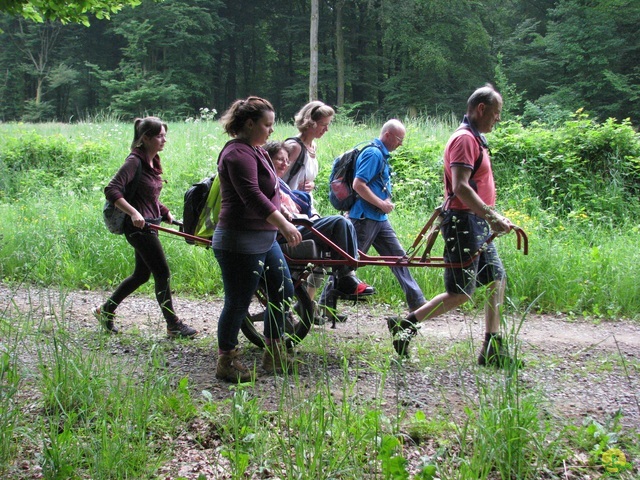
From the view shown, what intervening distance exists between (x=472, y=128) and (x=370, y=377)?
6.51 feet

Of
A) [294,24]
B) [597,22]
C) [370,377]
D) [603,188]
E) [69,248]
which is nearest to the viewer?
[370,377]

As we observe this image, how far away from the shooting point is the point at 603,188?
10.8 m

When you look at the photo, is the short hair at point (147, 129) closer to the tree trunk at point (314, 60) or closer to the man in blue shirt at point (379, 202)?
the man in blue shirt at point (379, 202)

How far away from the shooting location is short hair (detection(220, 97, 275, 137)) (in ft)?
13.7

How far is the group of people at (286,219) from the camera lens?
419cm

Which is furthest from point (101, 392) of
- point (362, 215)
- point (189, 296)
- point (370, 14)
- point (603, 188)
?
point (370, 14)

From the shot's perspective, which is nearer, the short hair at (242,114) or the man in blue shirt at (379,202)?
the short hair at (242,114)

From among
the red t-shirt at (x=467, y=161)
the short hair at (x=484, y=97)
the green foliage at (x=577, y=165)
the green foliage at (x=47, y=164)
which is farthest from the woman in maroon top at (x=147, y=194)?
the green foliage at (x=47, y=164)

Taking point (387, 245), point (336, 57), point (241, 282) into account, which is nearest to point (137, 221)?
point (241, 282)

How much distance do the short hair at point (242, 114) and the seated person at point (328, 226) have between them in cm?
77

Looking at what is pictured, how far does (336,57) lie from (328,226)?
3552cm

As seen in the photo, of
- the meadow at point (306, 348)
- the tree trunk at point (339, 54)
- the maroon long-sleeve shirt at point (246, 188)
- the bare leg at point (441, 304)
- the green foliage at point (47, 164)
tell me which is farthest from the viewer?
the tree trunk at point (339, 54)

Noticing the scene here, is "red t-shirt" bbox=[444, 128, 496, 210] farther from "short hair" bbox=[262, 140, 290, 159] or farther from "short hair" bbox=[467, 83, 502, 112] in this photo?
"short hair" bbox=[262, 140, 290, 159]

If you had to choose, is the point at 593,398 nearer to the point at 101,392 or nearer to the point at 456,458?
the point at 456,458
